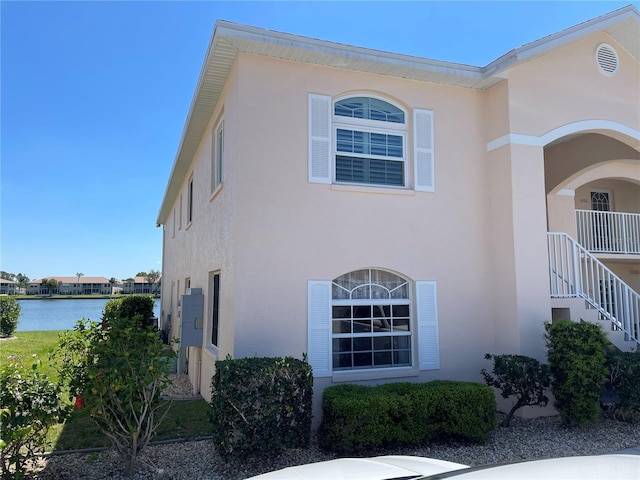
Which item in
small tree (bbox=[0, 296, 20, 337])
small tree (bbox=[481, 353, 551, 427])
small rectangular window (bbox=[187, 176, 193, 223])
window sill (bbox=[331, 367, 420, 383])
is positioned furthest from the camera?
small tree (bbox=[0, 296, 20, 337])

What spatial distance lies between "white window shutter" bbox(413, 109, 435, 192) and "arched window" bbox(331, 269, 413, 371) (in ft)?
5.84

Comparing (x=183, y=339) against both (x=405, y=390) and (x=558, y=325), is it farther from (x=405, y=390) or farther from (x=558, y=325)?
(x=558, y=325)

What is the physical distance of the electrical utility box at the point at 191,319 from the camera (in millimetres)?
9773

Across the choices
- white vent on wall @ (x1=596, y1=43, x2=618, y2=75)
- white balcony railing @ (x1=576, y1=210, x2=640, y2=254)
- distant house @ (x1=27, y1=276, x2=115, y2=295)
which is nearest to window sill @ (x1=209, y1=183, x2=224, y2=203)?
white vent on wall @ (x1=596, y1=43, x2=618, y2=75)

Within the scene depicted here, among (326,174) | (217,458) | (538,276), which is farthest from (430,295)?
(217,458)

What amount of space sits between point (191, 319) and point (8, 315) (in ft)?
48.0

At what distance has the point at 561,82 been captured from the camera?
9.35 metres

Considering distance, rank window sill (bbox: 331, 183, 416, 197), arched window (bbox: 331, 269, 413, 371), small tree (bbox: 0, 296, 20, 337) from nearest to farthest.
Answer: arched window (bbox: 331, 269, 413, 371), window sill (bbox: 331, 183, 416, 197), small tree (bbox: 0, 296, 20, 337)

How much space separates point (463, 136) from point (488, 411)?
4.97 metres

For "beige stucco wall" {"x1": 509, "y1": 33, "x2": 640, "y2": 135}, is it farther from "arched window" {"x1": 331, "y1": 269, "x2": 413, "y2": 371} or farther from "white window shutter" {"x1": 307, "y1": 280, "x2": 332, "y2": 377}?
"white window shutter" {"x1": 307, "y1": 280, "x2": 332, "y2": 377}

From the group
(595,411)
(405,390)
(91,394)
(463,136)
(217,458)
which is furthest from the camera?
(463,136)

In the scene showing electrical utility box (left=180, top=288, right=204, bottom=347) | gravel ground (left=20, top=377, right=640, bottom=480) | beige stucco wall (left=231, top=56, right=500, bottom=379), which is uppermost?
beige stucco wall (left=231, top=56, right=500, bottom=379)

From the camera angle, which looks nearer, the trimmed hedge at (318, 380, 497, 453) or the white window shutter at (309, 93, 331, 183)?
the trimmed hedge at (318, 380, 497, 453)

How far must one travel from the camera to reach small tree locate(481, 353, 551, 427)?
7.46 metres
